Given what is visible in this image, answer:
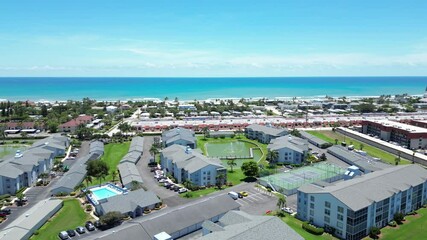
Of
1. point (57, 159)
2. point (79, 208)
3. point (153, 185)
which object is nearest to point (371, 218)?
point (153, 185)

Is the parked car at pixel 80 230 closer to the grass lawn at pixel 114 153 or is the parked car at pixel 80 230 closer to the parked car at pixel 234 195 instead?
the grass lawn at pixel 114 153

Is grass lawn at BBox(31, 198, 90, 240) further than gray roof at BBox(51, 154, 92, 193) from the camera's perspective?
No

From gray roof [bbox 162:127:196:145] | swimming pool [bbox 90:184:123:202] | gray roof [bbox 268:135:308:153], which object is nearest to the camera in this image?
swimming pool [bbox 90:184:123:202]

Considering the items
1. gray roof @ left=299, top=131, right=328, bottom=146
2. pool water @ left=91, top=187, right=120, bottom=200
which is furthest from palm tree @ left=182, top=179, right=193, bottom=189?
gray roof @ left=299, top=131, right=328, bottom=146

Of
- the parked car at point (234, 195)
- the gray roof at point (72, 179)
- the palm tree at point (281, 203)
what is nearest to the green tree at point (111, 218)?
the gray roof at point (72, 179)

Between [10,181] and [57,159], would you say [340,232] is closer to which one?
[10,181]

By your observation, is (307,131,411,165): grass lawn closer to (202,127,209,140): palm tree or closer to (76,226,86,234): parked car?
(202,127,209,140): palm tree

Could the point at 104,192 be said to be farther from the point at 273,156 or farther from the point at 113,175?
the point at 273,156
